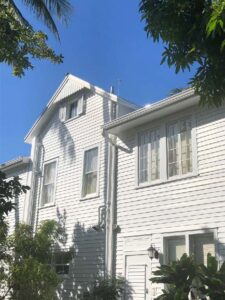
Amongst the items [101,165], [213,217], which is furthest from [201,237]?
[101,165]

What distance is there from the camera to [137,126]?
46.8ft

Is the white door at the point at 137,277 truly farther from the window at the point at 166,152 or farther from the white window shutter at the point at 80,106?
the white window shutter at the point at 80,106

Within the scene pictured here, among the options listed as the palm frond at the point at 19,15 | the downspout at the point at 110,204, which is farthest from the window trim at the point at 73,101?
the palm frond at the point at 19,15

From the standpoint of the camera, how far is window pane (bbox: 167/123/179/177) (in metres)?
12.7

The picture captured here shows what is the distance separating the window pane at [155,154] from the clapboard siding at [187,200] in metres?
0.42

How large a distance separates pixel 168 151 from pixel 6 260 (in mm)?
6386

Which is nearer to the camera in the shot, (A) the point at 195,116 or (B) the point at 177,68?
(B) the point at 177,68

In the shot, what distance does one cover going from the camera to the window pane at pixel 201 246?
1124 centimetres

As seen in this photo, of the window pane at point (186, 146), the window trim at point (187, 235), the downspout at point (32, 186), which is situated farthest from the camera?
the downspout at point (32, 186)

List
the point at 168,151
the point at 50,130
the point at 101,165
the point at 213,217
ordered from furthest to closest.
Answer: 1. the point at 50,130
2. the point at 101,165
3. the point at 168,151
4. the point at 213,217

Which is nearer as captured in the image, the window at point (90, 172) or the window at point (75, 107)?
the window at point (90, 172)

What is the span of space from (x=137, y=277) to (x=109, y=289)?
89cm

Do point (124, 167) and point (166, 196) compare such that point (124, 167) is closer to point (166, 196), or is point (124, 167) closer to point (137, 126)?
point (137, 126)

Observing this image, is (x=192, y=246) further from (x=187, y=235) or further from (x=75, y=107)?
(x=75, y=107)
